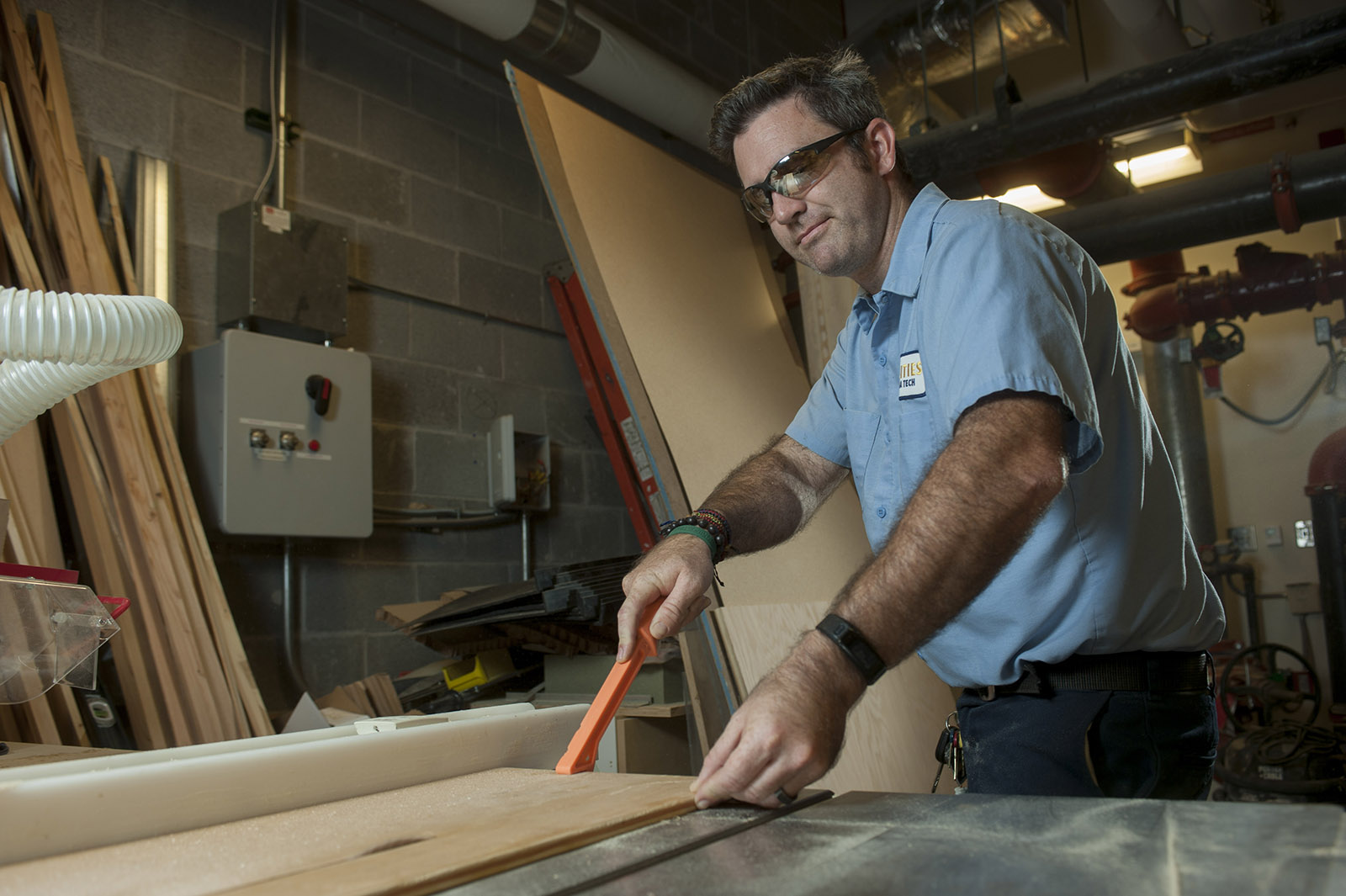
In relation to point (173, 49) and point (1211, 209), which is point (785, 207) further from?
A: point (1211, 209)

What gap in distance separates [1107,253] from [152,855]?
3420 mm

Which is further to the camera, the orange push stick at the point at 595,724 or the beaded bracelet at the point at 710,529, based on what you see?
the beaded bracelet at the point at 710,529

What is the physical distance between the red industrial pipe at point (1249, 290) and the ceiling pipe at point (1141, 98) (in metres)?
0.72

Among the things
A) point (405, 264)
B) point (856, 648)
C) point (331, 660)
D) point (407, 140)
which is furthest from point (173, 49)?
point (856, 648)

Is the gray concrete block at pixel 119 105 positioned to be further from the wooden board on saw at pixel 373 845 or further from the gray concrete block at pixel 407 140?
the wooden board on saw at pixel 373 845

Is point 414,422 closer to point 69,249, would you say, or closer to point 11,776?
point 69,249

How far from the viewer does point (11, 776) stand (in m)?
0.87

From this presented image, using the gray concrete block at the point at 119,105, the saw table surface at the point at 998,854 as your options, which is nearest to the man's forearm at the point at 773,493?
the saw table surface at the point at 998,854

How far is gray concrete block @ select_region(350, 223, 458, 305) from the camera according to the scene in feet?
10.9

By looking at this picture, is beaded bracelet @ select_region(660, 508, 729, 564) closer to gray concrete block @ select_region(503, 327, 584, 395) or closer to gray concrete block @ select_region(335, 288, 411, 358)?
gray concrete block @ select_region(335, 288, 411, 358)

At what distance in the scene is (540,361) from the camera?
12.9ft

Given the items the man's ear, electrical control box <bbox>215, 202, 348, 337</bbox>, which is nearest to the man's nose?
the man's ear

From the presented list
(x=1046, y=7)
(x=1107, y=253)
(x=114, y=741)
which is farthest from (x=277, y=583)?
(x=1046, y=7)

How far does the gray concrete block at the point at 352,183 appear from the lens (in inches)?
125
